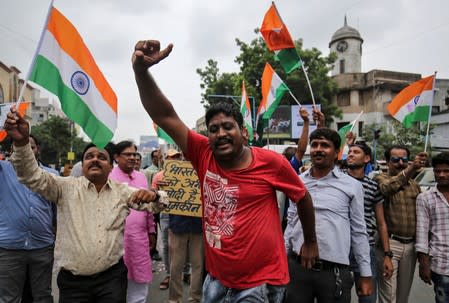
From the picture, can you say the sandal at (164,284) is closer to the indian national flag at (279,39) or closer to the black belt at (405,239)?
the black belt at (405,239)

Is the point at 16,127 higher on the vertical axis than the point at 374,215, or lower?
higher

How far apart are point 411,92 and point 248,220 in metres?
4.56

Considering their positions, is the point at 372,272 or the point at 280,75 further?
the point at 280,75

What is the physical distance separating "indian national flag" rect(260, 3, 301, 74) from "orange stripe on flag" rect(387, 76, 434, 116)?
1749 millimetres

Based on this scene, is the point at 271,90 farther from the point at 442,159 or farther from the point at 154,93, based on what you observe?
the point at 154,93

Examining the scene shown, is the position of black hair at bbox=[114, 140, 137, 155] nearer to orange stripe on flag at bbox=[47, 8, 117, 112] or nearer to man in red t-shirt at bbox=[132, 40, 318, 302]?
orange stripe on flag at bbox=[47, 8, 117, 112]

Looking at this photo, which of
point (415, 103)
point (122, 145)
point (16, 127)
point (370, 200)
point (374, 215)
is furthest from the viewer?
point (415, 103)

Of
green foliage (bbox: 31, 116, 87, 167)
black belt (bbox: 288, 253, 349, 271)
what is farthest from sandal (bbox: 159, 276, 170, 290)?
green foliage (bbox: 31, 116, 87, 167)

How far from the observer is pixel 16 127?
2281 mm

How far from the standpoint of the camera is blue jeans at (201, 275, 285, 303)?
1.90m

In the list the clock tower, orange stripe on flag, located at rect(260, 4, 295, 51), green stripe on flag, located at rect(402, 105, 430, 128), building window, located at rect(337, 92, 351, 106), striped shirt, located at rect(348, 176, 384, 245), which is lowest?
striped shirt, located at rect(348, 176, 384, 245)

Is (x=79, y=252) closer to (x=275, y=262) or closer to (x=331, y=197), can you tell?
(x=275, y=262)

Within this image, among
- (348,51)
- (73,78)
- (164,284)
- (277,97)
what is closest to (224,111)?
(73,78)

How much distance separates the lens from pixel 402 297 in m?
3.61
